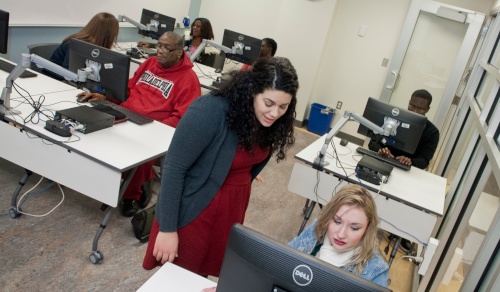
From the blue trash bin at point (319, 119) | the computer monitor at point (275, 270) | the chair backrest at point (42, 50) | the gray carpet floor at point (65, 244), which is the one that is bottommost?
the gray carpet floor at point (65, 244)

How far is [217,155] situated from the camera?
1.49 m

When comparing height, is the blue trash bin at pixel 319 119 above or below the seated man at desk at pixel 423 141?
below

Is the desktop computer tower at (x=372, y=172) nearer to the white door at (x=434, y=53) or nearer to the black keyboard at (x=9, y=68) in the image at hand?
the black keyboard at (x=9, y=68)

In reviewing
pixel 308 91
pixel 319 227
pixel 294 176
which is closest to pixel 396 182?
pixel 294 176

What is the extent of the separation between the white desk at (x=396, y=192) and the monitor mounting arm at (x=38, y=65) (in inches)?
56.3

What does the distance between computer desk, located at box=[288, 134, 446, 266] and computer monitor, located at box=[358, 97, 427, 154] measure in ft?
0.85

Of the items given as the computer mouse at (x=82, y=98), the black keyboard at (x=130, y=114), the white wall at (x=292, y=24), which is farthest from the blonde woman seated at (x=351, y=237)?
the white wall at (x=292, y=24)

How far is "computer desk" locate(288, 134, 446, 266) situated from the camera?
2549mm

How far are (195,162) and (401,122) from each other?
1.74 metres

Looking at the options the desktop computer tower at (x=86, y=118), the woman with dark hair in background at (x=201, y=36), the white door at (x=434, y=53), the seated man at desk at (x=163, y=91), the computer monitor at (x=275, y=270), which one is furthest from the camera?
the woman with dark hair in background at (x=201, y=36)

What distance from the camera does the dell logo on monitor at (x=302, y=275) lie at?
0.90 meters

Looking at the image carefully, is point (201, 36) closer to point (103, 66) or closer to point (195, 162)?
point (103, 66)

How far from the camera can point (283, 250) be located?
0.93 meters

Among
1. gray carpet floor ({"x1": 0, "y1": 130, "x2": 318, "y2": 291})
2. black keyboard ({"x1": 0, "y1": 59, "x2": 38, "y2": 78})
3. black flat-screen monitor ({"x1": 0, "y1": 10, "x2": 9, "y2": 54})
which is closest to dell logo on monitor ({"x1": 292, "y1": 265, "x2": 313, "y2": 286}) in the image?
gray carpet floor ({"x1": 0, "y1": 130, "x2": 318, "y2": 291})
